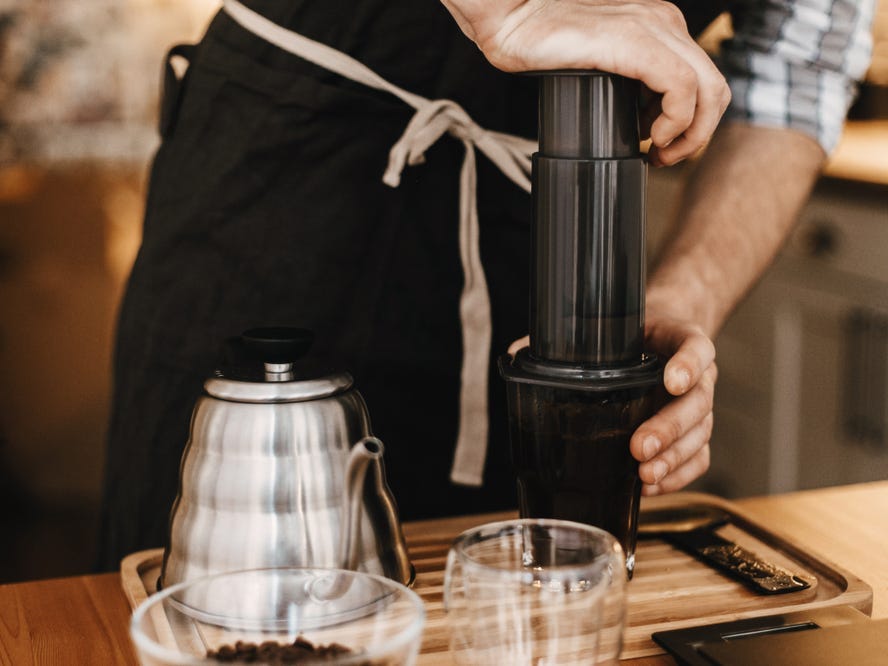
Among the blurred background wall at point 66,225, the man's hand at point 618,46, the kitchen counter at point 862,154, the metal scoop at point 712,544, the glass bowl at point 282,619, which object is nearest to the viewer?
the glass bowl at point 282,619

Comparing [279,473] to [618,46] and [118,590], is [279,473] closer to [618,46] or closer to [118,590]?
[118,590]

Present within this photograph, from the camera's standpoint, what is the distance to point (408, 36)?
1097 mm

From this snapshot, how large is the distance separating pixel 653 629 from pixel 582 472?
10 cm

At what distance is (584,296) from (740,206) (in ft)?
1.58

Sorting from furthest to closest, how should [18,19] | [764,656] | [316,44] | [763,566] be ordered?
[18,19], [316,44], [763,566], [764,656]

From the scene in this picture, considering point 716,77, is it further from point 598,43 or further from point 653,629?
point 653,629

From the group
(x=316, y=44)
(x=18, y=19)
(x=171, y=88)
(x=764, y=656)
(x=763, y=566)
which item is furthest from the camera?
(x=18, y=19)

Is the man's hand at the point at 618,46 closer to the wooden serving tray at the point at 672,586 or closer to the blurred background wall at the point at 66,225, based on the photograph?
the wooden serving tray at the point at 672,586

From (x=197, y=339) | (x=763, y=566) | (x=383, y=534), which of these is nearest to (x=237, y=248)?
(x=197, y=339)

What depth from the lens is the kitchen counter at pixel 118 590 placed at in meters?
0.73

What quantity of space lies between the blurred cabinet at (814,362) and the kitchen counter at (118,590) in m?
1.07

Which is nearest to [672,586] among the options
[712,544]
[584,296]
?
[712,544]

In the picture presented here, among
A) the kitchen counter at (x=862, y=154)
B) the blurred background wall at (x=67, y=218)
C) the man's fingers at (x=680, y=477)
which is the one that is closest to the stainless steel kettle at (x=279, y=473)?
the man's fingers at (x=680, y=477)

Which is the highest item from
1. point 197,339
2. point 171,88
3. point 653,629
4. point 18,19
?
point 18,19
